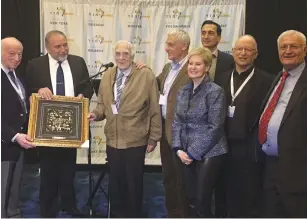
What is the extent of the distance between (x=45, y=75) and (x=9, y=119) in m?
0.60

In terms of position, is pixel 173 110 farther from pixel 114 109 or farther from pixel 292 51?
pixel 292 51

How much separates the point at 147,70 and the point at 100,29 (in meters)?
2.40

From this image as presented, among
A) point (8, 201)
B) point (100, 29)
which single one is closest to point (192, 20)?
point (100, 29)

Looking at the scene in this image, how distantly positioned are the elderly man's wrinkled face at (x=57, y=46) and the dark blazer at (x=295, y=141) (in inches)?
81.1

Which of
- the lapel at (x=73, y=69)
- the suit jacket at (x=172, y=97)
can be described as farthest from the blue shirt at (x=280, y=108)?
the lapel at (x=73, y=69)

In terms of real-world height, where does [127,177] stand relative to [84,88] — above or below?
below

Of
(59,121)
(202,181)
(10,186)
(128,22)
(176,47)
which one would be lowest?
(10,186)

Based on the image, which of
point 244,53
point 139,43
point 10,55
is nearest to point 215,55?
point 244,53

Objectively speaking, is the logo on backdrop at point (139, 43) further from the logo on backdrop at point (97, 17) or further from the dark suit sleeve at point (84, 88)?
the dark suit sleeve at point (84, 88)

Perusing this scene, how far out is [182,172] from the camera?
375 centimetres

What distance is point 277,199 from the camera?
3.44 m

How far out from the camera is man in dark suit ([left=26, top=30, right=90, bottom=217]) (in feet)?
13.4

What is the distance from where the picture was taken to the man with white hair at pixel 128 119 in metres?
3.87

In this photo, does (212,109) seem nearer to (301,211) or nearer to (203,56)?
(203,56)
